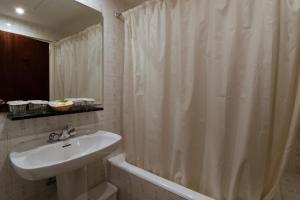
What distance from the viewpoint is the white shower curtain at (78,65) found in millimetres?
1316

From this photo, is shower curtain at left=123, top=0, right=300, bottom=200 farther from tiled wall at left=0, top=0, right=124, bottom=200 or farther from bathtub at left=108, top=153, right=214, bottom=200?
tiled wall at left=0, top=0, right=124, bottom=200

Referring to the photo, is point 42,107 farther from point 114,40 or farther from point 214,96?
point 214,96

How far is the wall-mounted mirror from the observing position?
1085mm

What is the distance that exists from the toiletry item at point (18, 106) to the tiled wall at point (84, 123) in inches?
3.0

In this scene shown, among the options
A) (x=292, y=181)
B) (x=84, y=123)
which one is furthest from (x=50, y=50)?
(x=292, y=181)

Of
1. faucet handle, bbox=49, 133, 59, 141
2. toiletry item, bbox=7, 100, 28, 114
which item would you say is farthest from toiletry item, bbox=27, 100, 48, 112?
faucet handle, bbox=49, 133, 59, 141

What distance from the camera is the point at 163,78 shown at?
1.39 m

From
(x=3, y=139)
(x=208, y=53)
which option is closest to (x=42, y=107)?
(x=3, y=139)

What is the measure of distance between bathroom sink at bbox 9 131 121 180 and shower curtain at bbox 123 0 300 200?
0.45 meters

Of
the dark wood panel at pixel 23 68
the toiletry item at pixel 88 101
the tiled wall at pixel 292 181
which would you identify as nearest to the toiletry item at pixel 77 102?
the toiletry item at pixel 88 101

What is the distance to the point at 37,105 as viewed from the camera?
3.87 feet

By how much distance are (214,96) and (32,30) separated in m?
1.37

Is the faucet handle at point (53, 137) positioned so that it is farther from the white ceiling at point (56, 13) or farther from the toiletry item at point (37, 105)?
the white ceiling at point (56, 13)

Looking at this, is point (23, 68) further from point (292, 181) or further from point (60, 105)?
point (292, 181)
